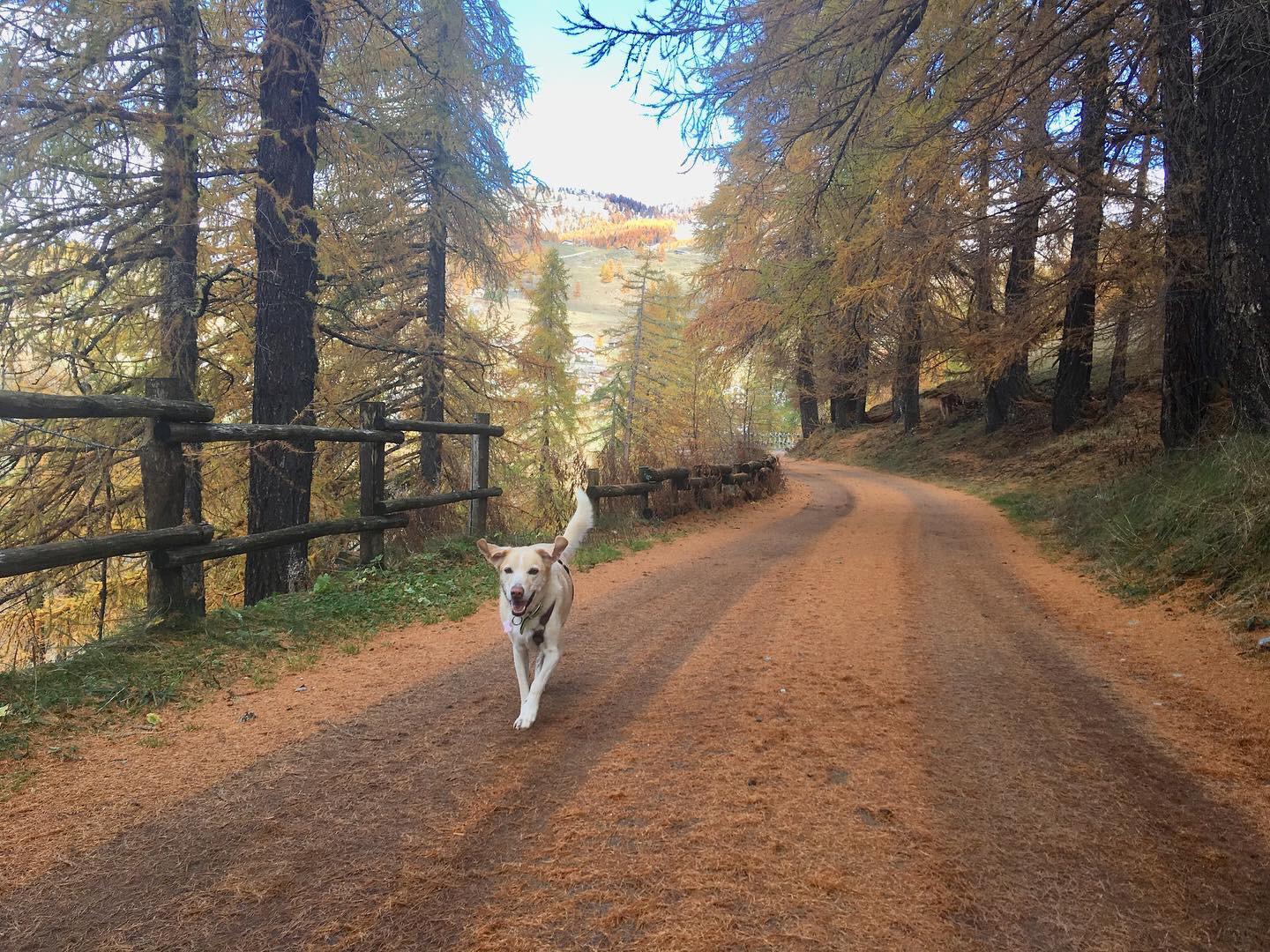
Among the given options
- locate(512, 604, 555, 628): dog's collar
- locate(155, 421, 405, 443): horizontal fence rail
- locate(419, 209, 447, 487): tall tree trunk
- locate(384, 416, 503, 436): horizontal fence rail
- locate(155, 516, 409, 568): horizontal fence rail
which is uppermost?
locate(419, 209, 447, 487): tall tree trunk

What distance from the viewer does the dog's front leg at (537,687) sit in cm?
339

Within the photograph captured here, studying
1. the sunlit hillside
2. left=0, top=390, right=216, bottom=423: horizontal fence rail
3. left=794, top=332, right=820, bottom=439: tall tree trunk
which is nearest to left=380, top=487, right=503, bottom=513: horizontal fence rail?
left=0, top=390, right=216, bottom=423: horizontal fence rail

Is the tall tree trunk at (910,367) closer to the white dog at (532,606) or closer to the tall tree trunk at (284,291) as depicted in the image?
the tall tree trunk at (284,291)

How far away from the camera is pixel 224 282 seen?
8.22 meters

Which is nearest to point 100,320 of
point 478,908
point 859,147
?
→ point 478,908

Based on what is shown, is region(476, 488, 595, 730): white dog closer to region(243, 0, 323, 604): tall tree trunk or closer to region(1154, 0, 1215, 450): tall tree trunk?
region(243, 0, 323, 604): tall tree trunk

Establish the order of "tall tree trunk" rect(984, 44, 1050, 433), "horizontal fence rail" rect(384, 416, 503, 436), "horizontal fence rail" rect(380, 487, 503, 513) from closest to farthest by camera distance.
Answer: "horizontal fence rail" rect(384, 416, 503, 436), "horizontal fence rail" rect(380, 487, 503, 513), "tall tree trunk" rect(984, 44, 1050, 433)

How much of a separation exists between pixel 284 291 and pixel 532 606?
5.57 meters

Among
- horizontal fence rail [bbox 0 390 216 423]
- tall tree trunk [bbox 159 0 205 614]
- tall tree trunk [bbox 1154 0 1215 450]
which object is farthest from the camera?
tall tree trunk [bbox 1154 0 1215 450]

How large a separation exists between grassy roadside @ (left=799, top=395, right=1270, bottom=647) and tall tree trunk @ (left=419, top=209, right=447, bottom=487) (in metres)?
10.1

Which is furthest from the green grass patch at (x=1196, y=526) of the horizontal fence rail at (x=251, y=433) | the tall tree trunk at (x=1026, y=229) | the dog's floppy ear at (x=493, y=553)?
the horizontal fence rail at (x=251, y=433)

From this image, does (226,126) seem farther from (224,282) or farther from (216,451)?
(216,451)

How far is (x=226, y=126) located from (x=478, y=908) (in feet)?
29.6

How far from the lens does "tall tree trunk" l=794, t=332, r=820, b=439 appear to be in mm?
27844
